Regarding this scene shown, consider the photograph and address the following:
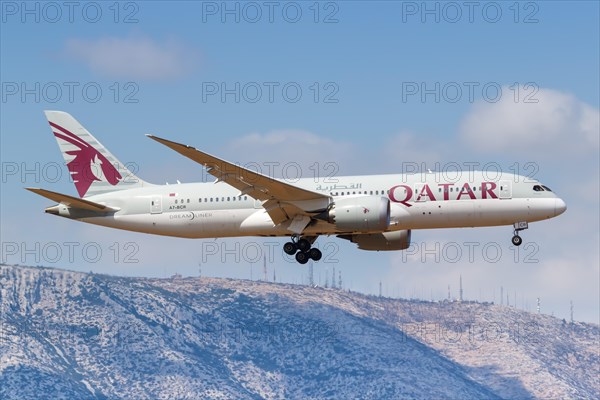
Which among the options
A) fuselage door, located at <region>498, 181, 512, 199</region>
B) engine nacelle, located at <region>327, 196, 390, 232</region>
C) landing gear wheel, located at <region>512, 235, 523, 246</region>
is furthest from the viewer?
landing gear wheel, located at <region>512, 235, 523, 246</region>

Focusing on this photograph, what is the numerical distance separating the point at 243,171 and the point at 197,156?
10.5ft

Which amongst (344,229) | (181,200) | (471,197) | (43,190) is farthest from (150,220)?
(471,197)

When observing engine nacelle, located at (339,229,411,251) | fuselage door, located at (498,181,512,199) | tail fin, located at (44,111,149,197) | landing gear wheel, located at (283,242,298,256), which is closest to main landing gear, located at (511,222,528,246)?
fuselage door, located at (498,181,512,199)

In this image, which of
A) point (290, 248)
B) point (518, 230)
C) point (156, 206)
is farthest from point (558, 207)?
point (156, 206)

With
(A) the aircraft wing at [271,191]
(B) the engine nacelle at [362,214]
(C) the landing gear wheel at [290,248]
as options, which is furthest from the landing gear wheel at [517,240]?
(C) the landing gear wheel at [290,248]

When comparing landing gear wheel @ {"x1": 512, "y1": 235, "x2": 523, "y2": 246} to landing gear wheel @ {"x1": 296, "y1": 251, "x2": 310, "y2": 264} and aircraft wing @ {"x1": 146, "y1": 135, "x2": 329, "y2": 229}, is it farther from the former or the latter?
landing gear wheel @ {"x1": 296, "y1": 251, "x2": 310, "y2": 264}

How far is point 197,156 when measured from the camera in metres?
63.2

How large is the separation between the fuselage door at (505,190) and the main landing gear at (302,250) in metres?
11.8

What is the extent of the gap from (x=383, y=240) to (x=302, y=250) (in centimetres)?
598

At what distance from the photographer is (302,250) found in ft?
235

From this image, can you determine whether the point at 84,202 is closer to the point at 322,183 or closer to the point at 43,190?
the point at 43,190

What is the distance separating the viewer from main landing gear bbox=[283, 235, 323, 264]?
7131 centimetres

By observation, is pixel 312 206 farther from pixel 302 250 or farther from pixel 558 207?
pixel 558 207

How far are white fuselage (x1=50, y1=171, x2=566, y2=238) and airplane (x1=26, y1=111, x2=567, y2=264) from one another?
0.19 ft
